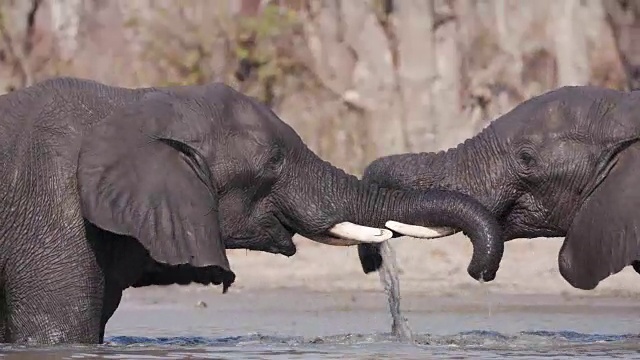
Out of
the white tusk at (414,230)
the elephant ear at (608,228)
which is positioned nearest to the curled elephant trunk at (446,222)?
the white tusk at (414,230)

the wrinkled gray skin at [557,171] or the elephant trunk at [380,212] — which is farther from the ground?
the wrinkled gray skin at [557,171]

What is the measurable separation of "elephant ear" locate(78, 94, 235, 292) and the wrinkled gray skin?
1267 mm

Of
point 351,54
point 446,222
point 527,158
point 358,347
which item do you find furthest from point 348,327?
point 351,54

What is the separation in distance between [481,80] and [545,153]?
32.1 feet

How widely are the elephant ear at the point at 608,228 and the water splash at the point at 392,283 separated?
91 cm

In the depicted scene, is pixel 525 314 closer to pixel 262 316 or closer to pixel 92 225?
pixel 262 316

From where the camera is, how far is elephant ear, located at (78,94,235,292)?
31.7 ft

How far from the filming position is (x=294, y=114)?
19844mm

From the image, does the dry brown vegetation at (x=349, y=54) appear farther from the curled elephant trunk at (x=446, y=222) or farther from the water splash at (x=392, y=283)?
the curled elephant trunk at (x=446, y=222)

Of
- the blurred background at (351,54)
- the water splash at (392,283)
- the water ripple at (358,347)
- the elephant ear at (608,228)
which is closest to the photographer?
the water ripple at (358,347)

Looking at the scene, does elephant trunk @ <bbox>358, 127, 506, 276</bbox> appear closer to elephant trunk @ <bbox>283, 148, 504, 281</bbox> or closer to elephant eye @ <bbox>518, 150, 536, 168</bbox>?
elephant eye @ <bbox>518, 150, 536, 168</bbox>

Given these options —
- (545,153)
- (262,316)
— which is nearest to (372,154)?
(262,316)

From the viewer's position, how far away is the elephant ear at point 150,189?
9664 mm

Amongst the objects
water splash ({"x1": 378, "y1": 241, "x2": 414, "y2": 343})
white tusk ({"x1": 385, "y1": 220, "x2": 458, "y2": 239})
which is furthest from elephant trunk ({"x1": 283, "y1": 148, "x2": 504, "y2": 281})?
water splash ({"x1": 378, "y1": 241, "x2": 414, "y2": 343})
